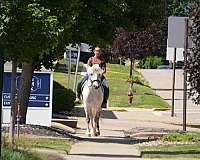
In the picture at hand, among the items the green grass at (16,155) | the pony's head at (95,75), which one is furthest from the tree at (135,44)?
the green grass at (16,155)

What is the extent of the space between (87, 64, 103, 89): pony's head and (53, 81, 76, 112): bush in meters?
10.3

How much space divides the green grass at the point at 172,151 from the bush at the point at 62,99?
42.2ft

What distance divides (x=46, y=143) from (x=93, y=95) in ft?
12.5

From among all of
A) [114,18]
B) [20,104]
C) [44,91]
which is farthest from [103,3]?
[44,91]

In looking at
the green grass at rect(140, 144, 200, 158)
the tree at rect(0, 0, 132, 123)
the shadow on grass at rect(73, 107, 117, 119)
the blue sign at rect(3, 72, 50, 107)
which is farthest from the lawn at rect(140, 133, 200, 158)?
the shadow on grass at rect(73, 107, 117, 119)

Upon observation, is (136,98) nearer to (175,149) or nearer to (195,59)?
(195,59)

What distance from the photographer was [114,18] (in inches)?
710

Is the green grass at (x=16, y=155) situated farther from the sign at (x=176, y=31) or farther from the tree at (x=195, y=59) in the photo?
the sign at (x=176, y=31)

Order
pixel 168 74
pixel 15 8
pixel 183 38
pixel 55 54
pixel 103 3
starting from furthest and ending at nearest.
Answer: pixel 168 74 < pixel 183 38 < pixel 55 54 < pixel 103 3 < pixel 15 8

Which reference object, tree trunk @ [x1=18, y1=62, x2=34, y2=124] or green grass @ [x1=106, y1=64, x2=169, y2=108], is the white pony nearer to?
tree trunk @ [x1=18, y1=62, x2=34, y2=124]

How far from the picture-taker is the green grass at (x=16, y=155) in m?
10.6

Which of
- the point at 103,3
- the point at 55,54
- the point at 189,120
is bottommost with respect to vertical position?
the point at 189,120

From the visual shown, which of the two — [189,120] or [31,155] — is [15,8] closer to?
[31,155]

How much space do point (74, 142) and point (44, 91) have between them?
4.85 metres
